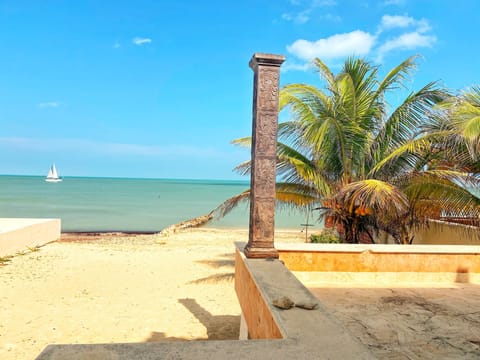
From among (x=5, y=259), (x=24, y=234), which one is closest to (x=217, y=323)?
(x=5, y=259)

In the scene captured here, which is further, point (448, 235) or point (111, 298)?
point (448, 235)

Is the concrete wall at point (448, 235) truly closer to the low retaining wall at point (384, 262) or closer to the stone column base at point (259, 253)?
the low retaining wall at point (384, 262)

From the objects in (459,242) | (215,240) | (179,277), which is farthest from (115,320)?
(215,240)

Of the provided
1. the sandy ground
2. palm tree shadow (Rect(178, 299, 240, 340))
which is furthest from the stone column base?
the sandy ground

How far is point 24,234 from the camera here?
40.7 ft

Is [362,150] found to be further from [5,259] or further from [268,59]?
[5,259]

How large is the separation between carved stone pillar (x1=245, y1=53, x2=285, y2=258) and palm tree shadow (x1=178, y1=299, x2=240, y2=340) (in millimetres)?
2103

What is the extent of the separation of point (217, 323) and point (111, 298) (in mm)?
2718

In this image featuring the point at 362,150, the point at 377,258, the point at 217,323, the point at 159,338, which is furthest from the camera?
the point at 362,150

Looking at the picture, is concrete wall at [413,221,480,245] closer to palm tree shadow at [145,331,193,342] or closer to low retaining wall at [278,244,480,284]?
low retaining wall at [278,244,480,284]

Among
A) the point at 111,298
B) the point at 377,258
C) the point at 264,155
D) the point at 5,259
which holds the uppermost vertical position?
the point at 264,155

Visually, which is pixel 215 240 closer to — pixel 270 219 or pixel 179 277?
pixel 179 277

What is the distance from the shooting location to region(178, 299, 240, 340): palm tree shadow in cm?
613

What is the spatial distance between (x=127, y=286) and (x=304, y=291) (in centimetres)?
667
